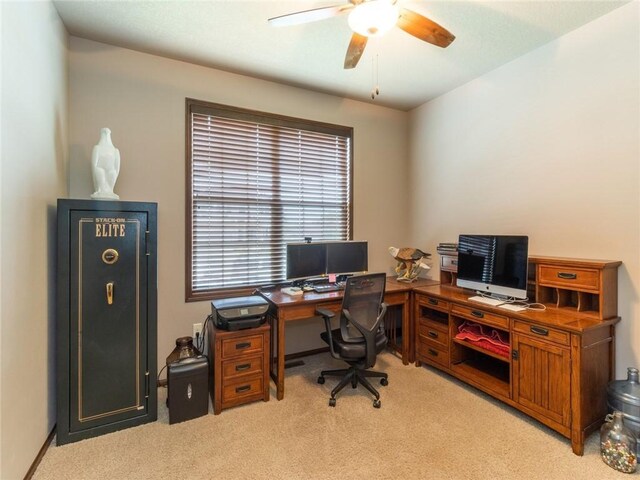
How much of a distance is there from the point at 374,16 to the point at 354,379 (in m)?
2.67

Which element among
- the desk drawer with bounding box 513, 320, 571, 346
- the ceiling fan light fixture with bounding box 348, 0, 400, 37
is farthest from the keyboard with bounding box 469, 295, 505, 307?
the ceiling fan light fixture with bounding box 348, 0, 400, 37

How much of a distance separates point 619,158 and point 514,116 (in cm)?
95

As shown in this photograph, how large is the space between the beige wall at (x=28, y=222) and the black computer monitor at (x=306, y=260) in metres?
1.81

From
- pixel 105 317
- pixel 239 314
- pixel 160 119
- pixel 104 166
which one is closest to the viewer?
pixel 105 317

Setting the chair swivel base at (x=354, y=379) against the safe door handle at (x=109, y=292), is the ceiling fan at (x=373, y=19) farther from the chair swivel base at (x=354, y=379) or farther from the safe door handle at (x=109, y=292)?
the chair swivel base at (x=354, y=379)

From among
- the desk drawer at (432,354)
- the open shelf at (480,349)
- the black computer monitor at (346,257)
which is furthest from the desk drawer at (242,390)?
the open shelf at (480,349)

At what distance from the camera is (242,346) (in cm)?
246

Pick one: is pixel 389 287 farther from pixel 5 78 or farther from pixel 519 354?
pixel 5 78

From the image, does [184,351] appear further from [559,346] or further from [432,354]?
[559,346]

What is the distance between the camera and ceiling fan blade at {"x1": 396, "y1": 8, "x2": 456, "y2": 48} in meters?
1.78

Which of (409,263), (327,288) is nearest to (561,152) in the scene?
(409,263)

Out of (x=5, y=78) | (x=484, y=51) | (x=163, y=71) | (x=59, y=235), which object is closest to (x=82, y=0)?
(x=163, y=71)

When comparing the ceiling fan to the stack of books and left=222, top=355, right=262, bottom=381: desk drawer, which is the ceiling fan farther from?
left=222, top=355, right=262, bottom=381: desk drawer

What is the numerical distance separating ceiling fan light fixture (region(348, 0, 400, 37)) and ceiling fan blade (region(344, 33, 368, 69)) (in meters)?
0.26
